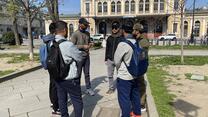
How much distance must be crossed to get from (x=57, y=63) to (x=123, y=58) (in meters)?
1.08

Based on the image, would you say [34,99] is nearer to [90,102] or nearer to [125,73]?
[90,102]

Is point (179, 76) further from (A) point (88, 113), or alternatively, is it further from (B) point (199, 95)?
(A) point (88, 113)

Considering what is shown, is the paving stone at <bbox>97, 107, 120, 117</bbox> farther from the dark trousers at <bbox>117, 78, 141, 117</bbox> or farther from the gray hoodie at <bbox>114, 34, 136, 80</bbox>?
the gray hoodie at <bbox>114, 34, 136, 80</bbox>

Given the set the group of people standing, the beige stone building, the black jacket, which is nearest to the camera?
the group of people standing

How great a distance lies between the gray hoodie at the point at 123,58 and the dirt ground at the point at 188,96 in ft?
5.41

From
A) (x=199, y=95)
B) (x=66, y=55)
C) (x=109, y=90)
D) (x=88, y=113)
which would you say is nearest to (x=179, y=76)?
(x=199, y=95)

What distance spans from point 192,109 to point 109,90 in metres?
2.14

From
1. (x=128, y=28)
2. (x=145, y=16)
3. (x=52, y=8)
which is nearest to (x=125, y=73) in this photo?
(x=128, y=28)

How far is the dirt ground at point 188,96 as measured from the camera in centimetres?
534

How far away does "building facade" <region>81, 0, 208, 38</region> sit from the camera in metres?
54.8

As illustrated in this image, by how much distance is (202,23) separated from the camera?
54.6 meters

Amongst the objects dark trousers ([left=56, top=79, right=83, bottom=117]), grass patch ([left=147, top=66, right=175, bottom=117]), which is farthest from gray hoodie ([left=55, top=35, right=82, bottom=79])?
grass patch ([left=147, top=66, right=175, bottom=117])

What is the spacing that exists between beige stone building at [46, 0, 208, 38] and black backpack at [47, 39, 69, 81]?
49948mm

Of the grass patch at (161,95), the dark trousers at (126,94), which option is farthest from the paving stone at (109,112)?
the grass patch at (161,95)
